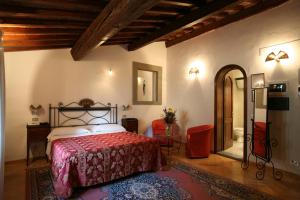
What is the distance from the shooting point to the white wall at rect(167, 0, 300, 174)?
339 centimetres

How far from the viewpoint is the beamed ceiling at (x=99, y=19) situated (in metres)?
2.42

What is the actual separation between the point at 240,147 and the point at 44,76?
5141mm

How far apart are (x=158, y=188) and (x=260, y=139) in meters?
2.03

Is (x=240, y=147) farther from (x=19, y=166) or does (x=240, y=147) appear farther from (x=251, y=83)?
(x=19, y=166)

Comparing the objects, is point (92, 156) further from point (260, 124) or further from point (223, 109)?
point (223, 109)

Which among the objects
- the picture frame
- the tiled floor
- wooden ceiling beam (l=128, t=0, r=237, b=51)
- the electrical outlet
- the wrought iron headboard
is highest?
wooden ceiling beam (l=128, t=0, r=237, b=51)

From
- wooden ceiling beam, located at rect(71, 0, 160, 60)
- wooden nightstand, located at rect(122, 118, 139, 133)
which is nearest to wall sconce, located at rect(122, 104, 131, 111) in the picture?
wooden nightstand, located at rect(122, 118, 139, 133)

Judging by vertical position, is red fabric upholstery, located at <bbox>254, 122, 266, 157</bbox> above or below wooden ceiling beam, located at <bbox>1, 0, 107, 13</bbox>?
below

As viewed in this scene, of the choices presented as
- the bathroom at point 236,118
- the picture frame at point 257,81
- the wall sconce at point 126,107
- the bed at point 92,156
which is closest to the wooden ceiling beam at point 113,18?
the bed at point 92,156

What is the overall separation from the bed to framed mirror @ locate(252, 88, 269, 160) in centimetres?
179

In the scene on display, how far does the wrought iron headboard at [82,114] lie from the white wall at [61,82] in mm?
136

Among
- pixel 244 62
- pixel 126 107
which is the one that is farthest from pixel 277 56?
pixel 126 107

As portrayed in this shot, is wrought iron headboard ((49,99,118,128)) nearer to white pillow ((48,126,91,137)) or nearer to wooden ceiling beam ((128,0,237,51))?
white pillow ((48,126,91,137))

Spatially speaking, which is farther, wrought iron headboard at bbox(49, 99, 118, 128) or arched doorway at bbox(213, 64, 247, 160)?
arched doorway at bbox(213, 64, 247, 160)
